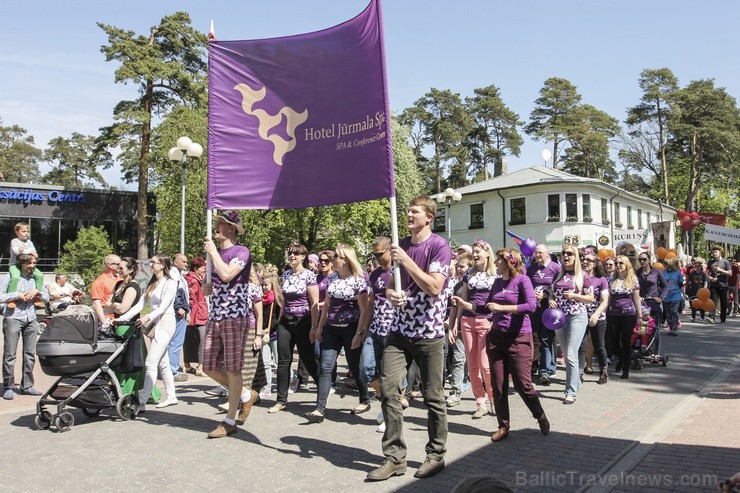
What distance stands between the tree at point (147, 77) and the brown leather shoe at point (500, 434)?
33.5m

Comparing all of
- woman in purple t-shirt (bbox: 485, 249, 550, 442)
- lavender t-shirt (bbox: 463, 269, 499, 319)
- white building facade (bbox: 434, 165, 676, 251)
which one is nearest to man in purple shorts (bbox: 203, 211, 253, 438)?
woman in purple t-shirt (bbox: 485, 249, 550, 442)

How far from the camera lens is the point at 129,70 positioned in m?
34.8

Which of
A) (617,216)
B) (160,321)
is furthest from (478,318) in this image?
(617,216)

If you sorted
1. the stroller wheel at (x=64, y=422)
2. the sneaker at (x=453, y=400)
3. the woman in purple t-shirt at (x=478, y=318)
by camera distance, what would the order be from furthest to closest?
the sneaker at (x=453, y=400), the woman in purple t-shirt at (x=478, y=318), the stroller wheel at (x=64, y=422)

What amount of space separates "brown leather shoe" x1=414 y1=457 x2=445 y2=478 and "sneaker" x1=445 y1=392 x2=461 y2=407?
2.87 m

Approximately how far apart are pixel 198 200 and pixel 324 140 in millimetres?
28385

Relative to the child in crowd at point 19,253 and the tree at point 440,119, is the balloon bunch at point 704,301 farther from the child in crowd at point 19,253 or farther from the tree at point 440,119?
the tree at point 440,119

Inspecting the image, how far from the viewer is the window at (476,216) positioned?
4994 centimetres

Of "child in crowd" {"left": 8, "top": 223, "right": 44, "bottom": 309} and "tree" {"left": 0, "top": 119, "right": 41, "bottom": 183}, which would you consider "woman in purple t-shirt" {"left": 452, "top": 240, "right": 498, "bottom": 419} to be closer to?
"child in crowd" {"left": 8, "top": 223, "right": 44, "bottom": 309}

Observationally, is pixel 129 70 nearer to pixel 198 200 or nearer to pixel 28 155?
pixel 198 200

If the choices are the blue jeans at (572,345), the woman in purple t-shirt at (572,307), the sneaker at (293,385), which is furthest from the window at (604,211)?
the sneaker at (293,385)

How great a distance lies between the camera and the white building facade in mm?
45250

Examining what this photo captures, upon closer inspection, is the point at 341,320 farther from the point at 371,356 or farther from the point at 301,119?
the point at 301,119

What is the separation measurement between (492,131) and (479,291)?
6214cm
